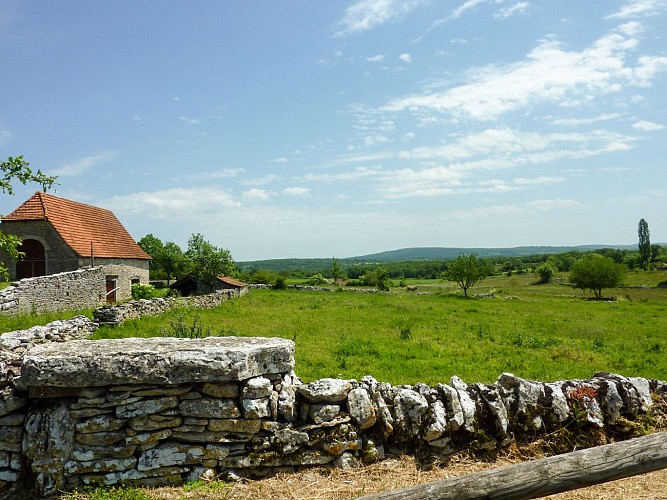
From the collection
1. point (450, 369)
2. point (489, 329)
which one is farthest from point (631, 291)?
point (450, 369)

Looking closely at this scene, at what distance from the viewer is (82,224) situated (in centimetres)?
2866

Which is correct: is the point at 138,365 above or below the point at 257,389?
above

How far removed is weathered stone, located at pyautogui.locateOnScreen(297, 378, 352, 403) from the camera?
552 centimetres

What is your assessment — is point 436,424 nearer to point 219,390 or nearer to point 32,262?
point 219,390

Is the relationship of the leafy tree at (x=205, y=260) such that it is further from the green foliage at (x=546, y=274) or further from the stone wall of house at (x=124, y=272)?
the green foliage at (x=546, y=274)

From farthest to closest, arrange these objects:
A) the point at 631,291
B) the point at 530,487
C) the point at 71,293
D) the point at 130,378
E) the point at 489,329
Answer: the point at 631,291 → the point at 71,293 → the point at 489,329 → the point at 130,378 → the point at 530,487

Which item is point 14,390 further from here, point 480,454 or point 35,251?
point 35,251

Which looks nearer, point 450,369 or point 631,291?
point 450,369

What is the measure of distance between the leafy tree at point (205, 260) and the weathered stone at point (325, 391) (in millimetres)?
34460

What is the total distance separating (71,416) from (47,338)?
21.4 ft

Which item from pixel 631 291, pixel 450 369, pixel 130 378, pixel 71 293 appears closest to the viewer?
pixel 130 378

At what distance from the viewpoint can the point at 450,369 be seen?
1030 centimetres

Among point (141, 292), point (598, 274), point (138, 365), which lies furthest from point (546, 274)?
point (138, 365)

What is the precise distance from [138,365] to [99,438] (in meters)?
0.99
